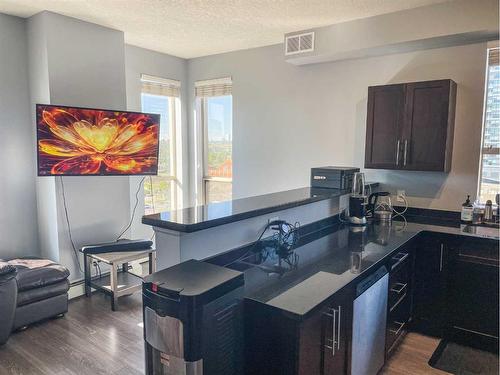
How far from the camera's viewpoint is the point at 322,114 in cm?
406

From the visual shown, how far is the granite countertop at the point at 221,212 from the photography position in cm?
175

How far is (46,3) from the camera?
10.3 feet

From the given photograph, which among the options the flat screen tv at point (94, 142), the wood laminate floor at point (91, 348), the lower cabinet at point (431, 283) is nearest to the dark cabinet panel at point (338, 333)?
the wood laminate floor at point (91, 348)

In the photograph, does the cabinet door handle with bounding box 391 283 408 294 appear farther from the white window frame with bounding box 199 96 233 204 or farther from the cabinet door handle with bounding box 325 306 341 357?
the white window frame with bounding box 199 96 233 204

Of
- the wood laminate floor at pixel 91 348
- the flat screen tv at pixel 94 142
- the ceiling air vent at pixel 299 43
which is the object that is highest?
the ceiling air vent at pixel 299 43

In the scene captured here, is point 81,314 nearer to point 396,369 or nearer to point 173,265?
point 173,265

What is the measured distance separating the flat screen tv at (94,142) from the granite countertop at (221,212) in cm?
175

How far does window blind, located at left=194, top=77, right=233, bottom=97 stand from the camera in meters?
4.84

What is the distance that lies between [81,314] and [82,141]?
1.59 m

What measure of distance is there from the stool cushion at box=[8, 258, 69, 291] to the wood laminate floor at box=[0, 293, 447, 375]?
379 millimetres

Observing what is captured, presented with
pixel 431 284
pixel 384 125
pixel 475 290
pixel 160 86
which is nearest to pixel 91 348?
pixel 431 284

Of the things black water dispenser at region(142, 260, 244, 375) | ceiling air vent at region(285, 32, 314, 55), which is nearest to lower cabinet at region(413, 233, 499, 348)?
black water dispenser at region(142, 260, 244, 375)

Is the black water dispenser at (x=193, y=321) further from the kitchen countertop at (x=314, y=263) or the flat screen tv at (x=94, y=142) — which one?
the flat screen tv at (x=94, y=142)

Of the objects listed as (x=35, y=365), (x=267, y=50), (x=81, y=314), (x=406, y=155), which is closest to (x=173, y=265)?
(x=35, y=365)
